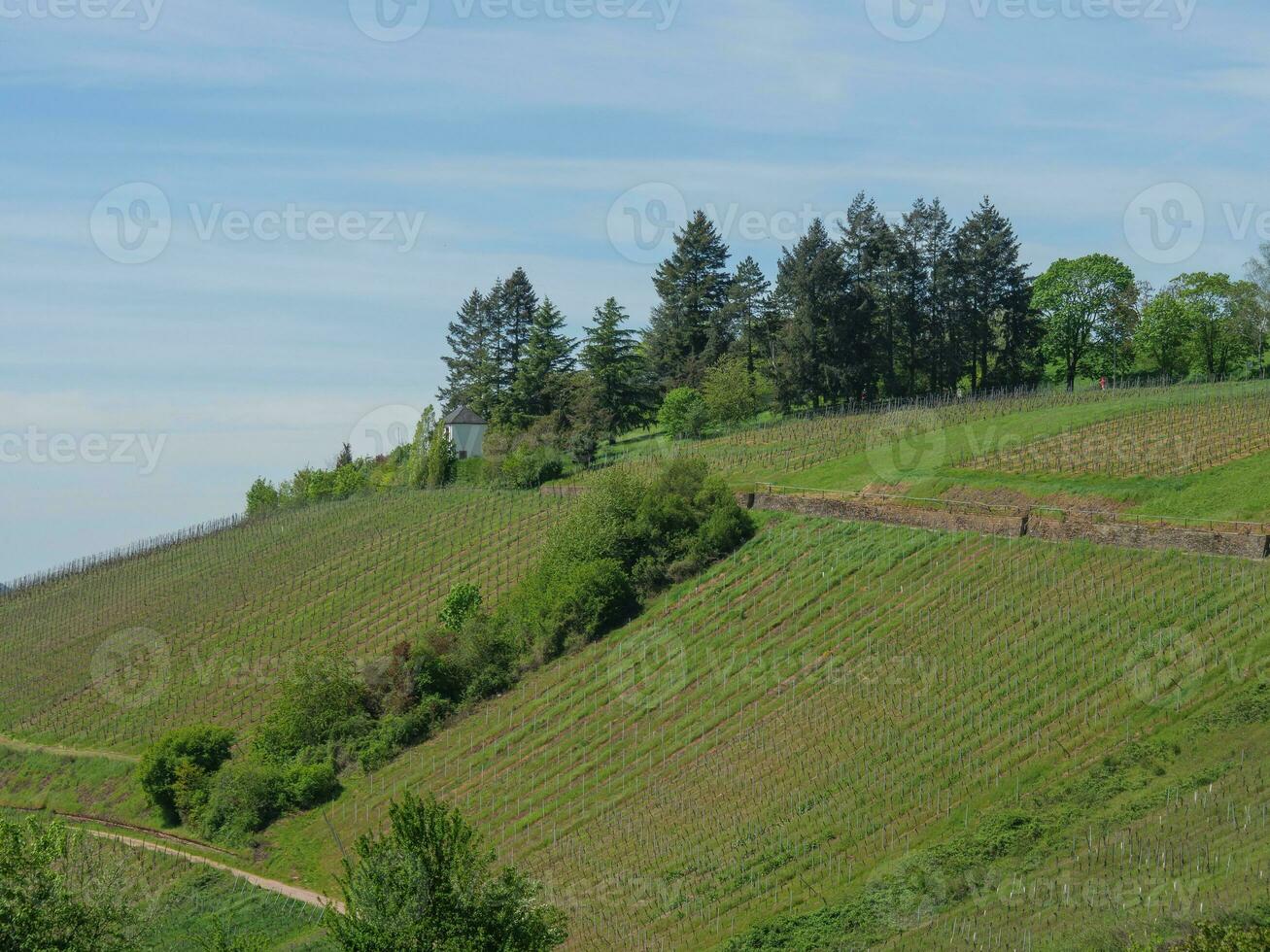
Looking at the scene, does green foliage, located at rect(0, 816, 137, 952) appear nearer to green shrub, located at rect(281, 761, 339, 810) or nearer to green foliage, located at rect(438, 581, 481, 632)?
green shrub, located at rect(281, 761, 339, 810)

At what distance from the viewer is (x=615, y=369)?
10962 centimetres

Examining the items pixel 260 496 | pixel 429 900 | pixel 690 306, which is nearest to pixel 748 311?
pixel 690 306

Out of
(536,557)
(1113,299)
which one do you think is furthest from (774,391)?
(536,557)

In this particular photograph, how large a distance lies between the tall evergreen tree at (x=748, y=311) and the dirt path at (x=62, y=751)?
58773mm

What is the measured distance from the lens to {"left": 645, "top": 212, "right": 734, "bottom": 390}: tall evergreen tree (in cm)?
11475

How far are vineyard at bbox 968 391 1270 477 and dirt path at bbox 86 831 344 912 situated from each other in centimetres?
3436

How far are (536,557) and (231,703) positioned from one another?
16.4m

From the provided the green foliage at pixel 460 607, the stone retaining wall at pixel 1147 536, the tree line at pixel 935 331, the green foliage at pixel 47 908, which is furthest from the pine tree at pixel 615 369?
the green foliage at pixel 47 908

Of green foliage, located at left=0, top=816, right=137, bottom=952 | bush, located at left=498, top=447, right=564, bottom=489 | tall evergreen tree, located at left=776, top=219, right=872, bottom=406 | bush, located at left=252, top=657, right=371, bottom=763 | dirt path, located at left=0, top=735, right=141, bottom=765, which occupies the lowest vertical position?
dirt path, located at left=0, top=735, right=141, bottom=765

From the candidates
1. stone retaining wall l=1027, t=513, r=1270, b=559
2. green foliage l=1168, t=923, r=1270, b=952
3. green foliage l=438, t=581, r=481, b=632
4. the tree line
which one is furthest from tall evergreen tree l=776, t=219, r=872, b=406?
green foliage l=1168, t=923, r=1270, b=952

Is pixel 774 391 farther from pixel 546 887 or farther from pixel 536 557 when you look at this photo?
pixel 546 887

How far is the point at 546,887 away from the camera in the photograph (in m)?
41.8

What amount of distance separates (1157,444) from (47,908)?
47896 millimetres

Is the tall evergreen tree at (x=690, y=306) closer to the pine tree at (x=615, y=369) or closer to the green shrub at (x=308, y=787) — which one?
the pine tree at (x=615, y=369)
